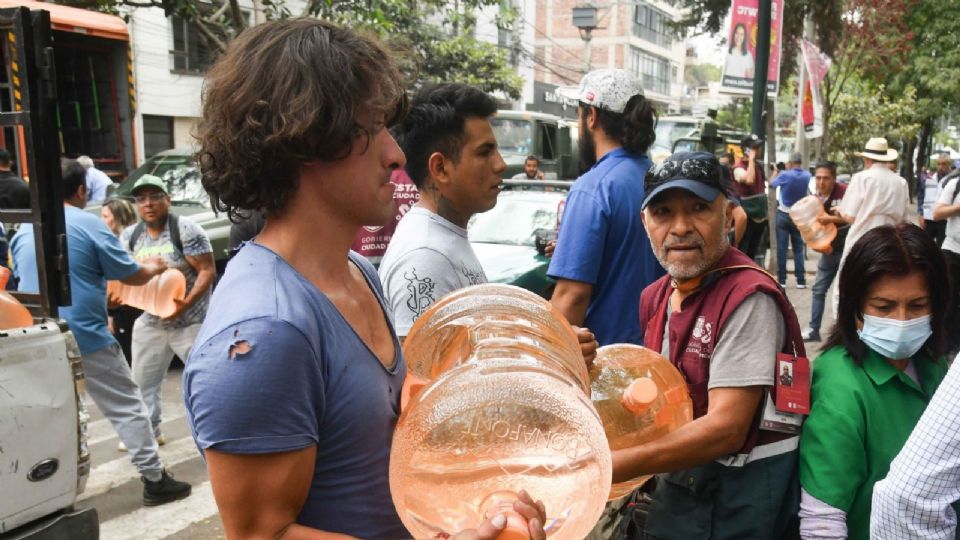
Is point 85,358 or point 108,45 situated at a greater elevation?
point 108,45

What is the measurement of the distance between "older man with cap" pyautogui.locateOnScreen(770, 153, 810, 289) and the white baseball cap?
25.7 ft

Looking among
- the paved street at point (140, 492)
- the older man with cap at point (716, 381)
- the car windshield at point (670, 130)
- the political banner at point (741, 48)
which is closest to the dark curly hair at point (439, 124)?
the older man with cap at point (716, 381)

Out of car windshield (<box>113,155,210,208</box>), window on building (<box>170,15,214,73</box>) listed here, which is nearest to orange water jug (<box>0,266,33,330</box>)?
car windshield (<box>113,155,210,208</box>)

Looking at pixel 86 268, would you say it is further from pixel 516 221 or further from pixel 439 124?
pixel 516 221

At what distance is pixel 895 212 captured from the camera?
25.3ft

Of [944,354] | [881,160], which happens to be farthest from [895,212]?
[944,354]

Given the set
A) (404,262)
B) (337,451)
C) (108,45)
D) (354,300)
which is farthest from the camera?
(108,45)

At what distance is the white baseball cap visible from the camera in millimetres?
3350

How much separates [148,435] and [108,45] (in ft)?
27.9

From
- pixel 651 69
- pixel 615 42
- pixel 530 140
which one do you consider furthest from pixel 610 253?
pixel 651 69

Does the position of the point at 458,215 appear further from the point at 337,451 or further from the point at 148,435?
the point at 148,435

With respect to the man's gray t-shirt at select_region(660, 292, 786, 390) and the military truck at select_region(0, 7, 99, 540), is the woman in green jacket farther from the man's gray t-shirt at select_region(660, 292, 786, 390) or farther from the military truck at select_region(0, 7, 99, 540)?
the military truck at select_region(0, 7, 99, 540)

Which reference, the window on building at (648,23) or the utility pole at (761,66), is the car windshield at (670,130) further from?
the window on building at (648,23)

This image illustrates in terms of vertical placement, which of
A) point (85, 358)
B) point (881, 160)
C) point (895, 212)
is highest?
point (881, 160)
